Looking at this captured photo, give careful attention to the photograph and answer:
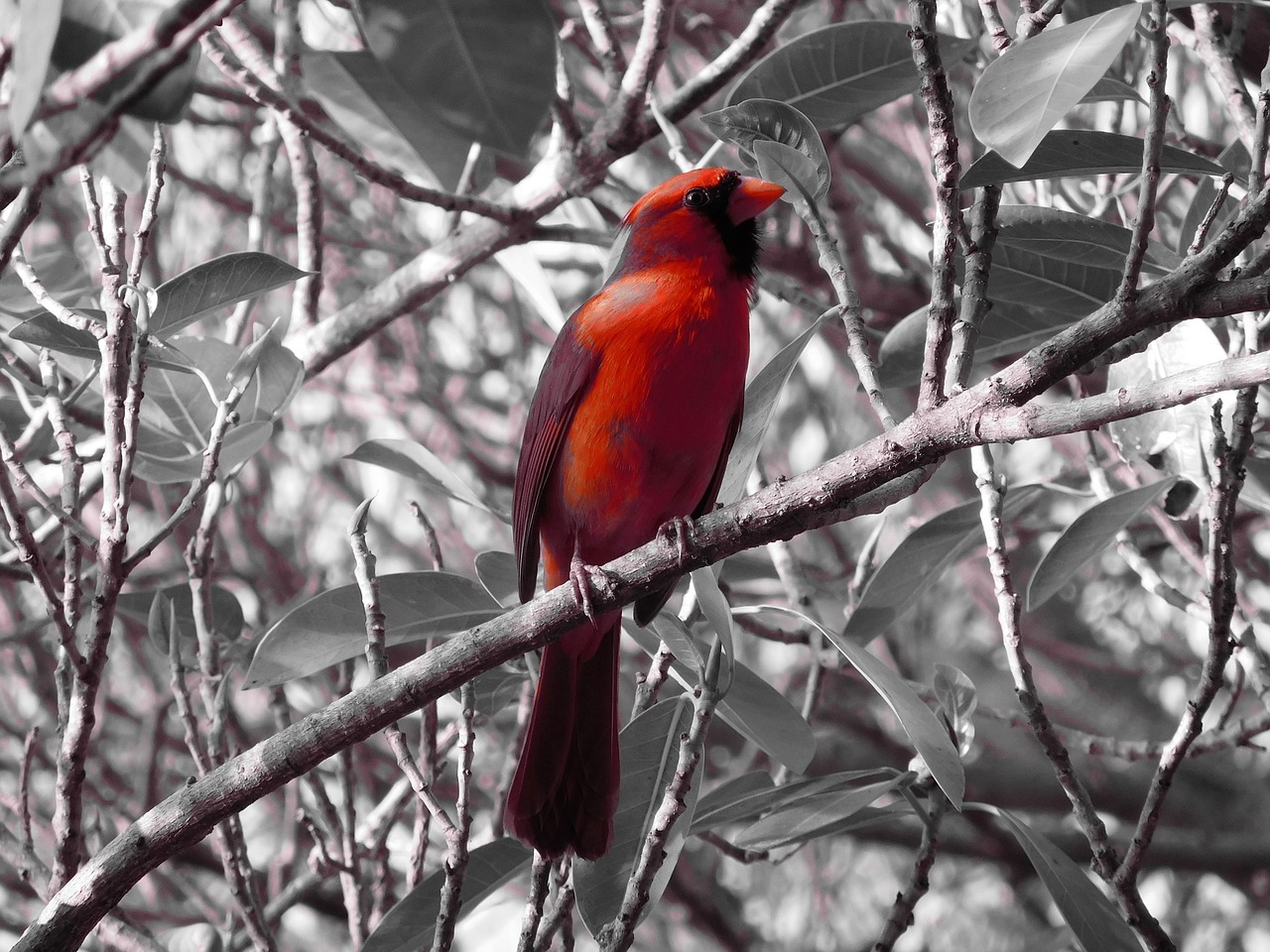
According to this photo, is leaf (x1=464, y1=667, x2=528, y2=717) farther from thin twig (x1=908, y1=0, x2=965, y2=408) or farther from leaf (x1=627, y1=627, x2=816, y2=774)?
thin twig (x1=908, y1=0, x2=965, y2=408)

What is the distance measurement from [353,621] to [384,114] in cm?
153

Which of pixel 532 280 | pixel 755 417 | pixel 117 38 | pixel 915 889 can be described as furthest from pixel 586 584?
pixel 532 280

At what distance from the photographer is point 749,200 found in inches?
132

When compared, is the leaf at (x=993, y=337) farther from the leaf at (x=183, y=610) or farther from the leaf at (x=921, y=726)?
the leaf at (x=183, y=610)

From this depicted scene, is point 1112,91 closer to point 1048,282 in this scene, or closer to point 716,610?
point 1048,282

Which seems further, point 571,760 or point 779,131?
point 571,760

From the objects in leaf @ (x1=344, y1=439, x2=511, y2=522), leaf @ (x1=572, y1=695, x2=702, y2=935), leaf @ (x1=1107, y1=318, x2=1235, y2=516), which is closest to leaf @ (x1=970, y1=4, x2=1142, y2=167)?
leaf @ (x1=1107, y1=318, x2=1235, y2=516)

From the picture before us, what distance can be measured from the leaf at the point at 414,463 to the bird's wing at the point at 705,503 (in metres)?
0.43

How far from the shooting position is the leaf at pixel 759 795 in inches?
97.2

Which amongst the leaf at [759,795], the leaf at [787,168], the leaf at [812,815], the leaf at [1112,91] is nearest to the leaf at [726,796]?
the leaf at [759,795]

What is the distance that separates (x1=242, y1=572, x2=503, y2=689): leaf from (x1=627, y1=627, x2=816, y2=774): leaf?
0.49 m

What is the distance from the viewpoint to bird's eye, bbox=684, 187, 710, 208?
3.37m

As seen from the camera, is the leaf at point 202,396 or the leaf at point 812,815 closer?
the leaf at point 812,815

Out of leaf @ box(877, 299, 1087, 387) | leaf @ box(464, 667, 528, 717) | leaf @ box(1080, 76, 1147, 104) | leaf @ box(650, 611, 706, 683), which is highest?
leaf @ box(1080, 76, 1147, 104)
